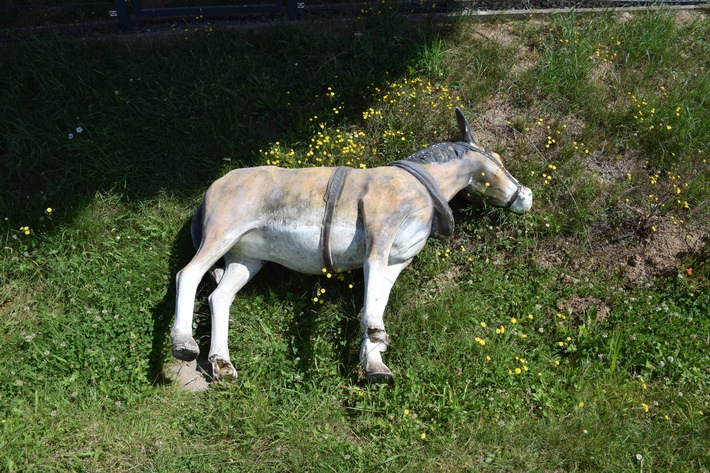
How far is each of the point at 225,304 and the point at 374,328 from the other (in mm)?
1136

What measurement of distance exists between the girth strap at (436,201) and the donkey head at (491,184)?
43cm

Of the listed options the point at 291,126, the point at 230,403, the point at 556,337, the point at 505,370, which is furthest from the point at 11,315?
the point at 556,337

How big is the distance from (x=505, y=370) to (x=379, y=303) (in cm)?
99

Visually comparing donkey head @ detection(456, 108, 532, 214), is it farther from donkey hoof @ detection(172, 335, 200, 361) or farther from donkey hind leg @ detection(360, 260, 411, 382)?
donkey hoof @ detection(172, 335, 200, 361)

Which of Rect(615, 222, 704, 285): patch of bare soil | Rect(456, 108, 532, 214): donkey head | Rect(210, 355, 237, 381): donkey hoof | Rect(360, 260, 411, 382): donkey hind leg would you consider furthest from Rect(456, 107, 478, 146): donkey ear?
Rect(210, 355, 237, 381): donkey hoof

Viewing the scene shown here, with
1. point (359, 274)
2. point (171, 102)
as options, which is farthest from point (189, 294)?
point (171, 102)

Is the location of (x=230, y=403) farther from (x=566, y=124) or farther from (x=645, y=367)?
(x=566, y=124)

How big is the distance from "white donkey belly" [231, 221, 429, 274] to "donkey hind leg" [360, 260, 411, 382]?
0.24m

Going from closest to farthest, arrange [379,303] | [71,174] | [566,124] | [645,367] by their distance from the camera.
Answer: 1. [379,303]
2. [645,367]
3. [71,174]
4. [566,124]

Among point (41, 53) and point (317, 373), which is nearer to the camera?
point (317, 373)

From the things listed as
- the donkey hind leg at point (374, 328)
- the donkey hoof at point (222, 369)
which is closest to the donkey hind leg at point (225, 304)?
the donkey hoof at point (222, 369)

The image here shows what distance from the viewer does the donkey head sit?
15.0ft

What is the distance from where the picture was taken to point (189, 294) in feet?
13.4

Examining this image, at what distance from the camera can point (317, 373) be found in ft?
13.8
